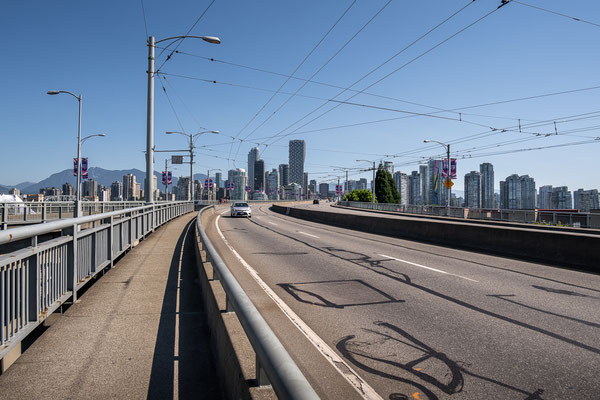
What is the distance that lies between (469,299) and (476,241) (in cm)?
848

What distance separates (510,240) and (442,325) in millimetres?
9222

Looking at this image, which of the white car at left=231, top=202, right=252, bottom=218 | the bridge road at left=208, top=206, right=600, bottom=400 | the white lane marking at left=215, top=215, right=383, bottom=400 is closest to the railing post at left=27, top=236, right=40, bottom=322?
the bridge road at left=208, top=206, right=600, bottom=400

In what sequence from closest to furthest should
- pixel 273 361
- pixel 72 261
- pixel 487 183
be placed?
pixel 273 361 < pixel 72 261 < pixel 487 183

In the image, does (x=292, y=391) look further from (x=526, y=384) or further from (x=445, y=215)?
(x=445, y=215)

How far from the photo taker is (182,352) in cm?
433

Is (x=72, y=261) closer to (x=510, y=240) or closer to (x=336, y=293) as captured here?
(x=336, y=293)

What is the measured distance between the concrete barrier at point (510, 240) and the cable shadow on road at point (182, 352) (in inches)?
404

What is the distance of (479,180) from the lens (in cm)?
13988

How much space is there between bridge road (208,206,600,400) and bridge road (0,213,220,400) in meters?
1.13

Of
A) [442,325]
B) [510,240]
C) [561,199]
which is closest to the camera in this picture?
[442,325]

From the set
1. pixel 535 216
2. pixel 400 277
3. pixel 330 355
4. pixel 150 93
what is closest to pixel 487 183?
pixel 535 216

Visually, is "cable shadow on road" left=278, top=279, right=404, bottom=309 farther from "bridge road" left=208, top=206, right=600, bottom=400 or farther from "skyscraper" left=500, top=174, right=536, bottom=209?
"skyscraper" left=500, top=174, right=536, bottom=209

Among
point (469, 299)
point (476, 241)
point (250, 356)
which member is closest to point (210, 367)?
point (250, 356)

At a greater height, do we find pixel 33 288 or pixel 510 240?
pixel 33 288
